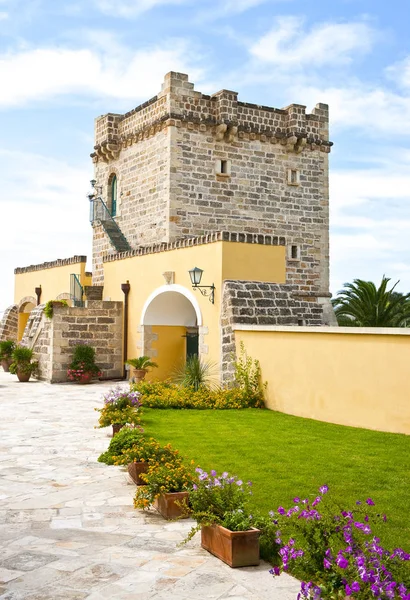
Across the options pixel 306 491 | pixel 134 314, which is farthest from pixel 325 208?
pixel 306 491

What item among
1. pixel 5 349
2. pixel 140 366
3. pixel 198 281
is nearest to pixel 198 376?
pixel 198 281

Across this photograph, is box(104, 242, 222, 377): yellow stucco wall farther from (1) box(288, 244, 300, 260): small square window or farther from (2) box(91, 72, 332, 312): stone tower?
(1) box(288, 244, 300, 260): small square window

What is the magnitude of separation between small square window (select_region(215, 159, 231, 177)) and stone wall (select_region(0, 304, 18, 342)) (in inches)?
530

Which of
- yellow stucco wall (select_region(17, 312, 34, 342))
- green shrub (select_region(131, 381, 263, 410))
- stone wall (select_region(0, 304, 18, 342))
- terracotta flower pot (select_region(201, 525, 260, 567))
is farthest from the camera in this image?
yellow stucco wall (select_region(17, 312, 34, 342))

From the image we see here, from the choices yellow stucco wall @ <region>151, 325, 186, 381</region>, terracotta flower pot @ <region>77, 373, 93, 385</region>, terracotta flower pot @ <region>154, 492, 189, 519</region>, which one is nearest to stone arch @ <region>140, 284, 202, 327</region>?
yellow stucco wall @ <region>151, 325, 186, 381</region>

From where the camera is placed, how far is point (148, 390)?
1351 centimetres

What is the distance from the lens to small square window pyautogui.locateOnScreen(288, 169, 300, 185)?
22.4 meters

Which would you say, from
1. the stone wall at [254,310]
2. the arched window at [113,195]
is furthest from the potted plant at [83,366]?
the arched window at [113,195]

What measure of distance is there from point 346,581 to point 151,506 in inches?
120

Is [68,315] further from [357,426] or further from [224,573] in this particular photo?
[224,573]

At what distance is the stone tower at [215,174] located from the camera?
20.4m

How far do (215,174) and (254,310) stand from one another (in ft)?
26.8

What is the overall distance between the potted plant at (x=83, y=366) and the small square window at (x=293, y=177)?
894cm

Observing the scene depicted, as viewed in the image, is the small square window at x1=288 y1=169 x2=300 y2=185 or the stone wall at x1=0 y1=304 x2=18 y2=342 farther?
the stone wall at x1=0 y1=304 x2=18 y2=342
